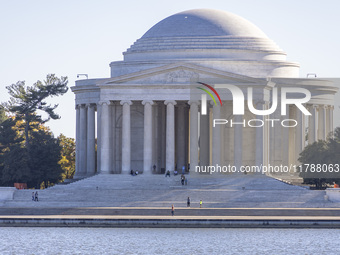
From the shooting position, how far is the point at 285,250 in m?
128

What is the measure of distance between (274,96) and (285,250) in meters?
55.9

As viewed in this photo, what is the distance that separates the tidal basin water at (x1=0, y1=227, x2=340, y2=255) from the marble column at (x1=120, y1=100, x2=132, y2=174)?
35.9 m

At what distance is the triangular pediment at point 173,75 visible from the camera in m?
177

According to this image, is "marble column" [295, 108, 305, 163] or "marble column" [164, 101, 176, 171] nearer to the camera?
"marble column" [164, 101, 176, 171]

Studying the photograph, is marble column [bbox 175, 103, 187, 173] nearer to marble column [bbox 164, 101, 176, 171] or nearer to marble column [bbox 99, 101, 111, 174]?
marble column [bbox 164, 101, 176, 171]

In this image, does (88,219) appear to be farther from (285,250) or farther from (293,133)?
(293,133)

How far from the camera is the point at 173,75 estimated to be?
178000mm

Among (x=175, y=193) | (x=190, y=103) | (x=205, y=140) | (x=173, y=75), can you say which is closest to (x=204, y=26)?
(x=173, y=75)

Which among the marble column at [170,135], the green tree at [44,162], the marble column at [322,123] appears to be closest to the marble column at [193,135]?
the marble column at [170,135]

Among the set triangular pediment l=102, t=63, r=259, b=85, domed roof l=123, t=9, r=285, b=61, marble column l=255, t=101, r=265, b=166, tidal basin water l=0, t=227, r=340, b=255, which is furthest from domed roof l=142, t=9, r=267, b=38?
tidal basin water l=0, t=227, r=340, b=255

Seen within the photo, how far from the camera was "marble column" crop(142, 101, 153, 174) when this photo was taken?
7013 inches

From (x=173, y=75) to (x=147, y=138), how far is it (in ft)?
27.7

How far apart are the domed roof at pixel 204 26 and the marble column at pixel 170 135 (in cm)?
1453

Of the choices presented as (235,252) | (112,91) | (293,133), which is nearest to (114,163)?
(112,91)
